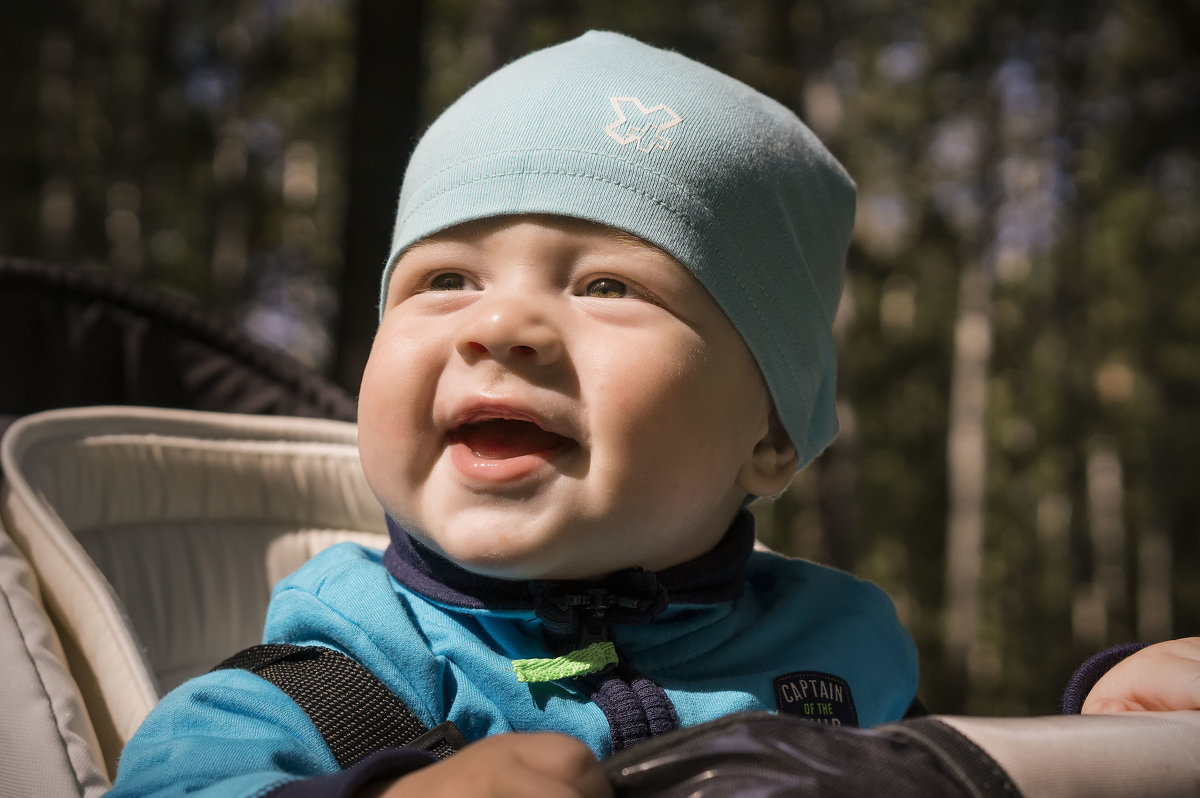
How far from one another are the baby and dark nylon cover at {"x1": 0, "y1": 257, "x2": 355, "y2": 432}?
3.02 ft

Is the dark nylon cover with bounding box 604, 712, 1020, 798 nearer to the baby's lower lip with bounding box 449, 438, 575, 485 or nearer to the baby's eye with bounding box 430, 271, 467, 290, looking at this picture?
the baby's lower lip with bounding box 449, 438, 575, 485

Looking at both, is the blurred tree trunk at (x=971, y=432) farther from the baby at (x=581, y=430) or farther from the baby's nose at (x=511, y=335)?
the baby's nose at (x=511, y=335)

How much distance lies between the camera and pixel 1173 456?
2348cm

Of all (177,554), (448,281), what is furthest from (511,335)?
(177,554)

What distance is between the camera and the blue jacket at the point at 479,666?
107 cm

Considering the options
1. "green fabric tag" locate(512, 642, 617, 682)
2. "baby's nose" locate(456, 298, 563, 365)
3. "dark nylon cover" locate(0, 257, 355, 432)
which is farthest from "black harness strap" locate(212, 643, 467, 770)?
"dark nylon cover" locate(0, 257, 355, 432)

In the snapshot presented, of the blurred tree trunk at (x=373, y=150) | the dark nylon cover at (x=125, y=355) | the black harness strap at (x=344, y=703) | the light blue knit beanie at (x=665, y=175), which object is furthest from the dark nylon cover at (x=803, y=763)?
the blurred tree trunk at (x=373, y=150)

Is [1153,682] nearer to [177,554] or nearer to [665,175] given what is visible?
[665,175]

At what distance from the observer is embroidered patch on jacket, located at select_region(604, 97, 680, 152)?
4.74ft

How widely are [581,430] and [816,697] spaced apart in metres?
0.55

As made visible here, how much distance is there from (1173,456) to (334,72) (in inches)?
751

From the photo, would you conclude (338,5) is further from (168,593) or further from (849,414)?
(168,593)

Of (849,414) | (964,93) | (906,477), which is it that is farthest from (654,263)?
(906,477)

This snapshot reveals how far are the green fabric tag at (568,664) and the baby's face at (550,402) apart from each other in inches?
3.8
